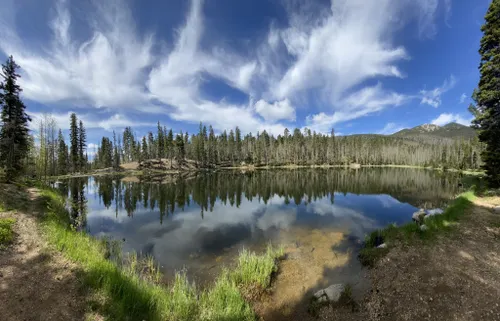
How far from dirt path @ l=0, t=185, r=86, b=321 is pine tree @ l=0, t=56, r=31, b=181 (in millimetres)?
20128

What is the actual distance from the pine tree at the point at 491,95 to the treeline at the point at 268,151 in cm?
9766

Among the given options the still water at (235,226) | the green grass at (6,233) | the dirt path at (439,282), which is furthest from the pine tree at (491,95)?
the green grass at (6,233)

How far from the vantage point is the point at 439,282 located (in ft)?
27.0

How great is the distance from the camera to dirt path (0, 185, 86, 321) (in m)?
6.09

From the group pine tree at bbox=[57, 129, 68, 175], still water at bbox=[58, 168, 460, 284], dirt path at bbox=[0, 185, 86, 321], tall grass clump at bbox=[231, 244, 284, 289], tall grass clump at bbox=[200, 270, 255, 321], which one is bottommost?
still water at bbox=[58, 168, 460, 284]

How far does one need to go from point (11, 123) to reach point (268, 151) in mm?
115265

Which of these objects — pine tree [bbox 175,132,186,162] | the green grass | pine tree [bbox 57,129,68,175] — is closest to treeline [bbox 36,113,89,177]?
pine tree [bbox 57,129,68,175]

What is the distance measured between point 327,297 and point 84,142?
97474 millimetres

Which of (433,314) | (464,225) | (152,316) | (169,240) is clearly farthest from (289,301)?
(464,225)

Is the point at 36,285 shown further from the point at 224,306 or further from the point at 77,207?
the point at 77,207

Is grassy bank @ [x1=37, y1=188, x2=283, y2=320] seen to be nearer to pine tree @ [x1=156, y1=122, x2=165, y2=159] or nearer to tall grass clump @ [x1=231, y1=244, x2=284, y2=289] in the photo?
tall grass clump @ [x1=231, y1=244, x2=284, y2=289]

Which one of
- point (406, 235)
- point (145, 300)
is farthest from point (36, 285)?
point (406, 235)

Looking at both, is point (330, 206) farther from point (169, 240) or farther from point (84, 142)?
point (84, 142)

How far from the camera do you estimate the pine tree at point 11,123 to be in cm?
2291
